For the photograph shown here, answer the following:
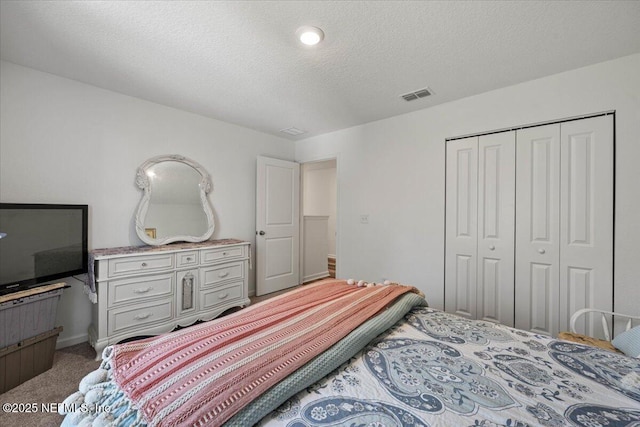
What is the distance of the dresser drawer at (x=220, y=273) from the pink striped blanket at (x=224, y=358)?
5.56 ft

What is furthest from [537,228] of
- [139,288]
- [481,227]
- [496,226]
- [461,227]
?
[139,288]

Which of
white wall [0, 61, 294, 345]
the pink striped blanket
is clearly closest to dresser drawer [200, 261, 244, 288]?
white wall [0, 61, 294, 345]

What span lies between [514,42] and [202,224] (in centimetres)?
343

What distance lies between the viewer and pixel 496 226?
2576mm

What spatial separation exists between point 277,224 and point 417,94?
8.35ft

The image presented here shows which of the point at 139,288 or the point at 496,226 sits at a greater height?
the point at 496,226

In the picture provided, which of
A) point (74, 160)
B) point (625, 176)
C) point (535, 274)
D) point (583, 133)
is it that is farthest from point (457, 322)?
point (74, 160)

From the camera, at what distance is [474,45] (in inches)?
74.2

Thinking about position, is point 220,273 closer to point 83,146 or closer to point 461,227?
point 83,146

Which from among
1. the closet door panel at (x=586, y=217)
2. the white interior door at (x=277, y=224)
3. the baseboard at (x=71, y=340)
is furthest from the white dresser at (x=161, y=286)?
the closet door panel at (x=586, y=217)

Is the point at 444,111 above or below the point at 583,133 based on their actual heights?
above

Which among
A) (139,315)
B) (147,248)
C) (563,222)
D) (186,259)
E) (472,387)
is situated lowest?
(139,315)

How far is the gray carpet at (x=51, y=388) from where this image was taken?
1.56 m

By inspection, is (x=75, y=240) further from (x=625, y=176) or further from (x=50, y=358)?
(x=625, y=176)
